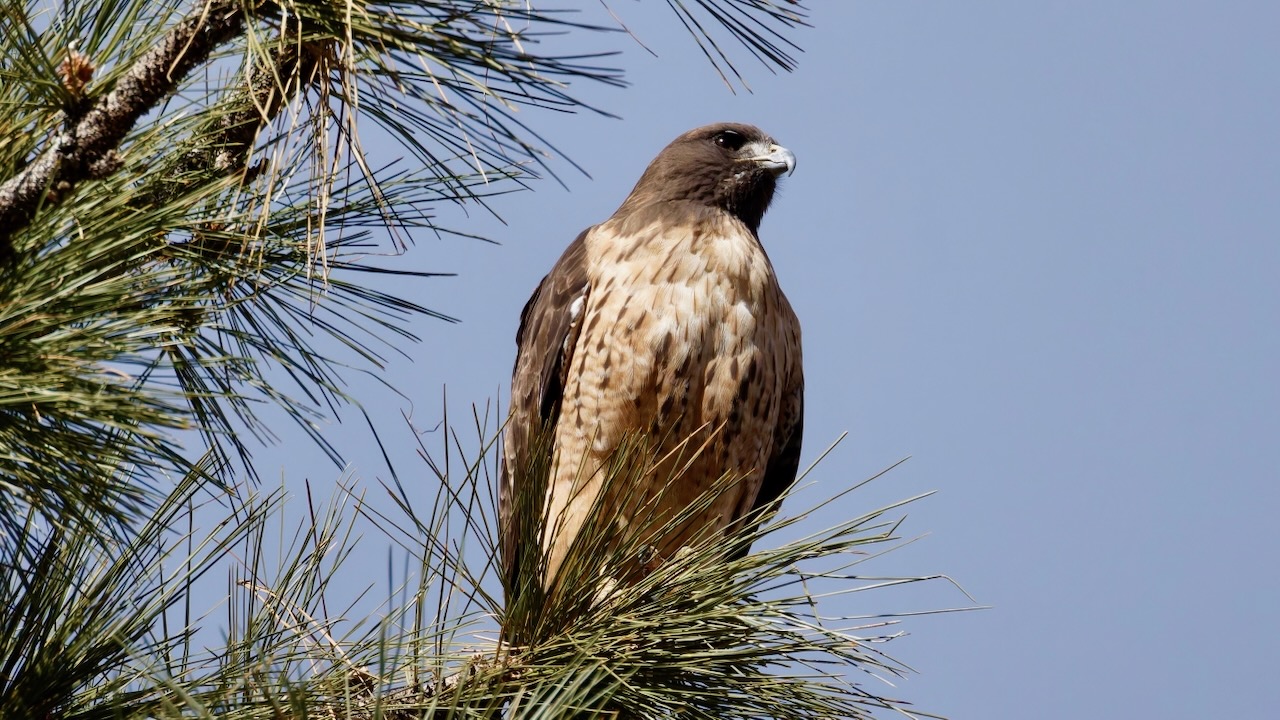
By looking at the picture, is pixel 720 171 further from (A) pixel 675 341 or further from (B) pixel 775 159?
(A) pixel 675 341

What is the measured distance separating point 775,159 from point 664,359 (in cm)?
158

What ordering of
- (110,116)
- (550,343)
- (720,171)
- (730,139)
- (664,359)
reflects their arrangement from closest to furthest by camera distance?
1. (110,116)
2. (664,359)
3. (550,343)
4. (720,171)
5. (730,139)

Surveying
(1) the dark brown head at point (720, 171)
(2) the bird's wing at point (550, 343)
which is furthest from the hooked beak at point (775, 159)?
(2) the bird's wing at point (550, 343)

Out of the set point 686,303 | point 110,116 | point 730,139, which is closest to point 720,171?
point 730,139

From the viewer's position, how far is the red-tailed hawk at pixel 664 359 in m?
4.63

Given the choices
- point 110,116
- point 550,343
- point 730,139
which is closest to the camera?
point 110,116

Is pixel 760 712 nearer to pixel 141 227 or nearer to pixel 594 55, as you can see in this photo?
pixel 594 55

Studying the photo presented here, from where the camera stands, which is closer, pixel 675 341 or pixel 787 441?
pixel 675 341

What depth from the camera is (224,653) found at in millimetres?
2895

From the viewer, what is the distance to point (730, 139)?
19.3 ft

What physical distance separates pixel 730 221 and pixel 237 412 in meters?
2.77

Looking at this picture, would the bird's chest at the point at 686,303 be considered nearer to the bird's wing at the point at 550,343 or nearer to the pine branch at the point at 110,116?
the bird's wing at the point at 550,343

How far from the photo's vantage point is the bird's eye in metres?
5.86

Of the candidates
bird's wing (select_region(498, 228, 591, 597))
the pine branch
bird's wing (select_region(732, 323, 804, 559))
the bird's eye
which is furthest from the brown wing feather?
the pine branch
